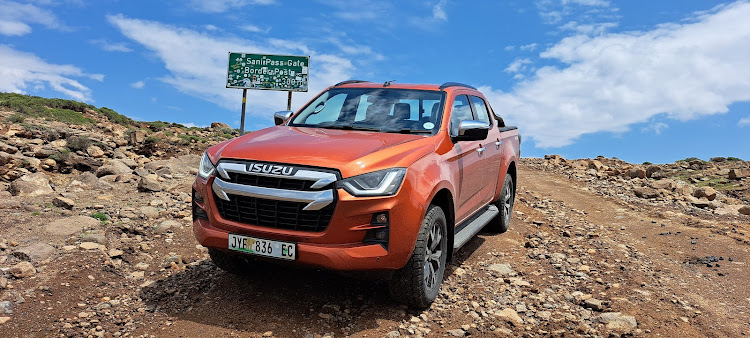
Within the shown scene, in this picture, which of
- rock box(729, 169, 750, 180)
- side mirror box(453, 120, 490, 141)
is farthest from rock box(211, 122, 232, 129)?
side mirror box(453, 120, 490, 141)

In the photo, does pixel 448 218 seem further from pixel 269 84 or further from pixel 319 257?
pixel 269 84

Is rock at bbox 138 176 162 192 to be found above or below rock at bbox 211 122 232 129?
below

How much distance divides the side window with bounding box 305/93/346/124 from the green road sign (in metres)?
16.2

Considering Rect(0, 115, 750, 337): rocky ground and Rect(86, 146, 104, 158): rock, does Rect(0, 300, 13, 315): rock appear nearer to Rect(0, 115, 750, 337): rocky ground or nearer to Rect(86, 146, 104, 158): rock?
Rect(0, 115, 750, 337): rocky ground

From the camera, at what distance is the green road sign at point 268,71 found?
21.6 m

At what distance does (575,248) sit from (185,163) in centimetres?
921

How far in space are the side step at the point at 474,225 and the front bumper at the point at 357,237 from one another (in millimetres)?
1136

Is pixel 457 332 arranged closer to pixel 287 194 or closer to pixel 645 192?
pixel 287 194

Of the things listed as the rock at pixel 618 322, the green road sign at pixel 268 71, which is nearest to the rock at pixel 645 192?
the rock at pixel 618 322

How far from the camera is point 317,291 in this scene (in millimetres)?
4945

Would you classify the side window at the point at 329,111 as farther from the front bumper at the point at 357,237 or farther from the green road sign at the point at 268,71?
the green road sign at the point at 268,71

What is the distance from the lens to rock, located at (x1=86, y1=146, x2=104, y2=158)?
16.0 meters

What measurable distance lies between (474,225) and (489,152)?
3.21 ft

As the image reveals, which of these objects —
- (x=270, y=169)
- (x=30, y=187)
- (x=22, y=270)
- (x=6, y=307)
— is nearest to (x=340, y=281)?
(x=270, y=169)
